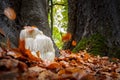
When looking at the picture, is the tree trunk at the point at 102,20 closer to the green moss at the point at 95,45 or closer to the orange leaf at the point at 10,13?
the green moss at the point at 95,45

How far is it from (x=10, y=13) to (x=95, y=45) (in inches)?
102

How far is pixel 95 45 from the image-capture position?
5914mm

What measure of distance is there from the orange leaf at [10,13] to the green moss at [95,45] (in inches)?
92.3

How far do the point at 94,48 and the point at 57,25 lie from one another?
14752mm

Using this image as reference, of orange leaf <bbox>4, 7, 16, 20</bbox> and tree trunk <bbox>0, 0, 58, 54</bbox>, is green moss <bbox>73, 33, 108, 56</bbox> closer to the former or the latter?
tree trunk <bbox>0, 0, 58, 54</bbox>

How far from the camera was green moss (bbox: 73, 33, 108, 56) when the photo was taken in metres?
5.82

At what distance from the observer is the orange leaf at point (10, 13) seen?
12.3ft

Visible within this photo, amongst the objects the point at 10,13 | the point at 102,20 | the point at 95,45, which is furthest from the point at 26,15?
the point at 102,20

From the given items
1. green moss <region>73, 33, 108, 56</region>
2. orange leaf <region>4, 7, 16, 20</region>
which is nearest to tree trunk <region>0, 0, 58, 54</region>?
orange leaf <region>4, 7, 16, 20</region>

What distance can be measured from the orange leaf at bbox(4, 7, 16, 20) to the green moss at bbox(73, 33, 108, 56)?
2345 mm

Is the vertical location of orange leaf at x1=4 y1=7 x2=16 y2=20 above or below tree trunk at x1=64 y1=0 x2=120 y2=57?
above

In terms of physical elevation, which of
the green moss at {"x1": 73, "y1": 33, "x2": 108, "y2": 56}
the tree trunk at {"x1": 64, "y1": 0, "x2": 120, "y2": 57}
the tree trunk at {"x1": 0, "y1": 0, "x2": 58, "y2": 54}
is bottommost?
the green moss at {"x1": 73, "y1": 33, "x2": 108, "y2": 56}

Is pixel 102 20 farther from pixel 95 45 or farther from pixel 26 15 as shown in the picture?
pixel 26 15

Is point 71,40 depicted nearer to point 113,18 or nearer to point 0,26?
point 113,18
